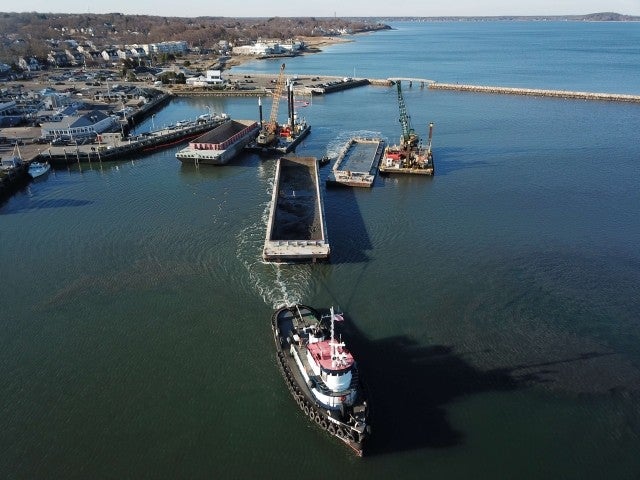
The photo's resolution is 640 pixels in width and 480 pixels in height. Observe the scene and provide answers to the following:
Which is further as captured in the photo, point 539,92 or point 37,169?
point 539,92

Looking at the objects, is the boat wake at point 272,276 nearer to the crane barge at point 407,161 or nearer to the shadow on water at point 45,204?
the shadow on water at point 45,204

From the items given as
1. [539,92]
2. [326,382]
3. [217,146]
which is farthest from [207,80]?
[326,382]

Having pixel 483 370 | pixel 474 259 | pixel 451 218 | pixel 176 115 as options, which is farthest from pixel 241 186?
pixel 176 115

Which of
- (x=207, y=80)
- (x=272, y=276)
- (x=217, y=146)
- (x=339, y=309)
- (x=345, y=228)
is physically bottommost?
(x=339, y=309)

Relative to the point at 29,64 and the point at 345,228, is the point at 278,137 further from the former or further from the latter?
the point at 29,64

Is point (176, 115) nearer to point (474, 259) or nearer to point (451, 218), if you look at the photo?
point (451, 218)

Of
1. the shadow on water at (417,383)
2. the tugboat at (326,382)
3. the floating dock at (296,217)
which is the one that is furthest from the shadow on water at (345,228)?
the tugboat at (326,382)
